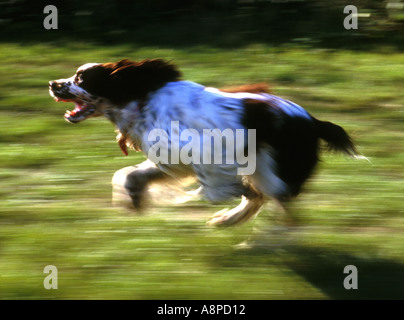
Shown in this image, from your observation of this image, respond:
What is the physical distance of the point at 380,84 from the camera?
26.3 ft

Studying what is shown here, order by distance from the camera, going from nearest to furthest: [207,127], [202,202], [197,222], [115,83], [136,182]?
[207,127] → [115,83] → [136,182] → [197,222] → [202,202]

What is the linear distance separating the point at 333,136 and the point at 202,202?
126 cm

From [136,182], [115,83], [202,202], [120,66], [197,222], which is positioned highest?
[120,66]

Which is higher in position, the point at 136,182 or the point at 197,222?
the point at 136,182

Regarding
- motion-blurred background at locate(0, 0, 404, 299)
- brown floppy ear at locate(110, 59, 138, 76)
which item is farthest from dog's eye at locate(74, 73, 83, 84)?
motion-blurred background at locate(0, 0, 404, 299)

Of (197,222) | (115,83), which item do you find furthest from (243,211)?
(115,83)

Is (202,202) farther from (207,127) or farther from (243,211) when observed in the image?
(207,127)

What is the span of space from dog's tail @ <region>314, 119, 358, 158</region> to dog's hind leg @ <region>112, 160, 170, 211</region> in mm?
1028

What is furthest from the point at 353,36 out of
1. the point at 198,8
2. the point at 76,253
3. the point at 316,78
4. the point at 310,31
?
the point at 76,253

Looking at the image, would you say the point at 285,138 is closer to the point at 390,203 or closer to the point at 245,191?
the point at 245,191

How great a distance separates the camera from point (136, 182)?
512 cm

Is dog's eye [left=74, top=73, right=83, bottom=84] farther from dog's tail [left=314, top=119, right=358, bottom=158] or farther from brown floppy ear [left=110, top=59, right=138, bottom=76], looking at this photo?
dog's tail [left=314, top=119, right=358, bottom=158]

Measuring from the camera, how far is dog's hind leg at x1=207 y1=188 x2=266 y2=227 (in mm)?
5039

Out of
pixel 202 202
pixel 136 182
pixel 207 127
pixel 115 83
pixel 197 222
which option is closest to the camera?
pixel 207 127
